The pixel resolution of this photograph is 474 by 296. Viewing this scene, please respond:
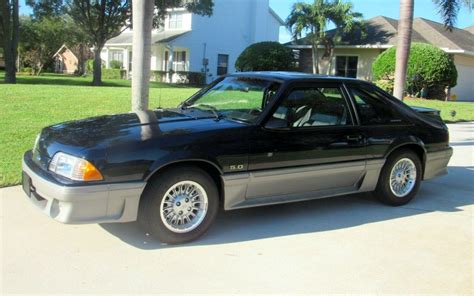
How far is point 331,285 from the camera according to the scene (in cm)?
407

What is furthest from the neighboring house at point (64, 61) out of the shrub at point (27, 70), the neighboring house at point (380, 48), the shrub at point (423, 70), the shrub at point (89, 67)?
the shrub at point (423, 70)

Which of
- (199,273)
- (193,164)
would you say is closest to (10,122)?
(193,164)

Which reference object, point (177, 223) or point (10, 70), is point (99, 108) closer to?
point (177, 223)

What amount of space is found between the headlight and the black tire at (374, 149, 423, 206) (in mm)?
3396

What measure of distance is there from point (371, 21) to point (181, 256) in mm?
30549

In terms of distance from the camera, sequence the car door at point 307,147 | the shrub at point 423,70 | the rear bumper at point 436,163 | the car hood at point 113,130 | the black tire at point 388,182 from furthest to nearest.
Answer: the shrub at point 423,70 < the rear bumper at point 436,163 < the black tire at point 388,182 < the car door at point 307,147 < the car hood at point 113,130

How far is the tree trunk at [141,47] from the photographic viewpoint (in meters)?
7.48

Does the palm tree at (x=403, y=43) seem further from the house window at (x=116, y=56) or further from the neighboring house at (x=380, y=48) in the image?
the house window at (x=116, y=56)

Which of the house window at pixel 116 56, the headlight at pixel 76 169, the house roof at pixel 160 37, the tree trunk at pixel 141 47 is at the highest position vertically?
the house roof at pixel 160 37

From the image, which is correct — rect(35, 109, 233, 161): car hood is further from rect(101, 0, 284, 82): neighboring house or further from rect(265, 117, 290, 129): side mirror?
rect(101, 0, 284, 82): neighboring house

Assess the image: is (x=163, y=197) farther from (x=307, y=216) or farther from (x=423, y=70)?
(x=423, y=70)

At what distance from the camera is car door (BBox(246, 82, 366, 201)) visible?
5102 mm

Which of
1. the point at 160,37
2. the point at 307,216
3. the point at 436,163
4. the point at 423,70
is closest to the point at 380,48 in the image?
the point at 423,70

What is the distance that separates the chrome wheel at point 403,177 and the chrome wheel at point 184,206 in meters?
2.59
